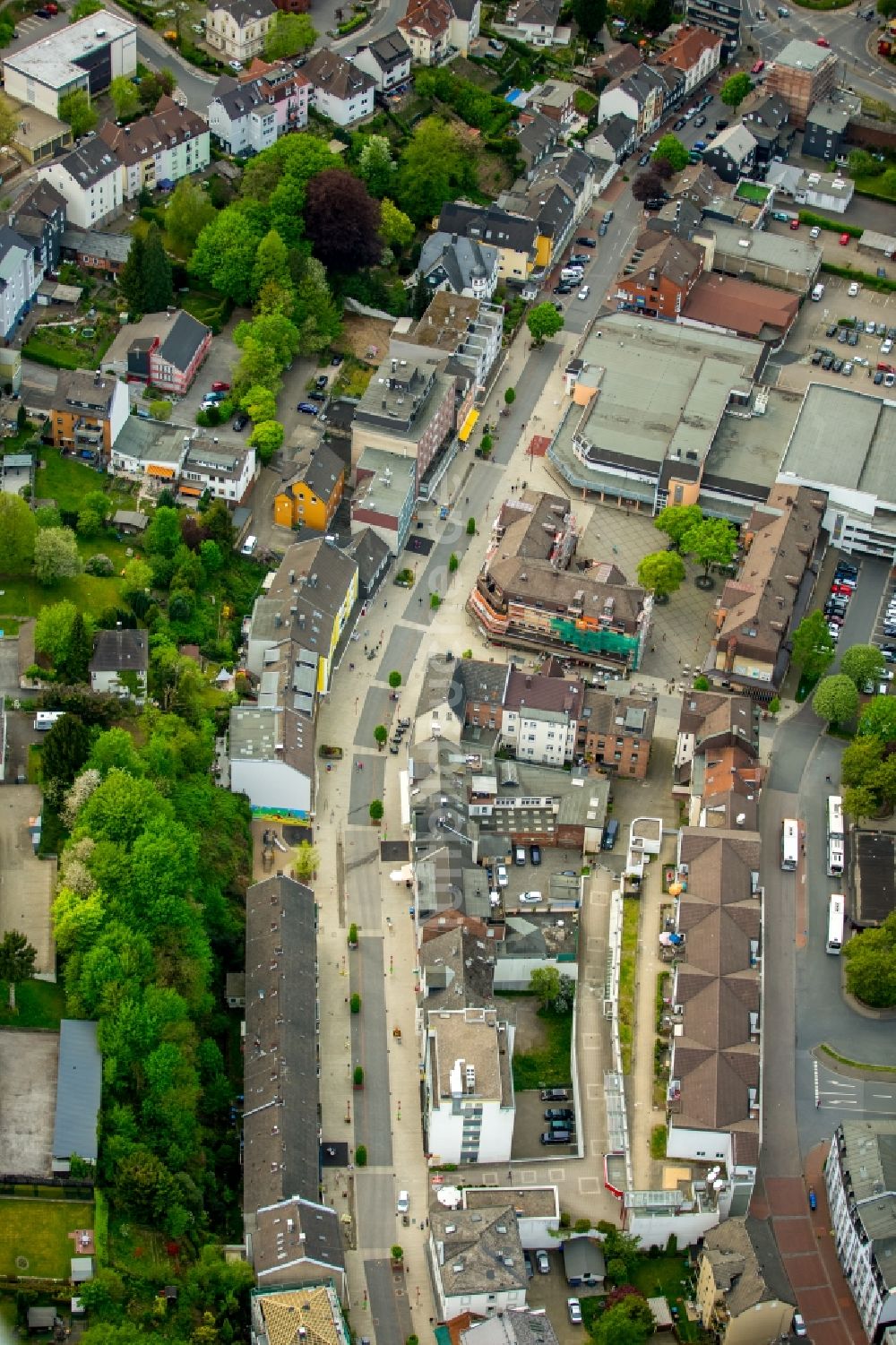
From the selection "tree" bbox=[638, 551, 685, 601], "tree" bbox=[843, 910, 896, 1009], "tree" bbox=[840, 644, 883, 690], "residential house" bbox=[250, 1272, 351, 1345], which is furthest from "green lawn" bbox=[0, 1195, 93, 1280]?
"tree" bbox=[840, 644, 883, 690]

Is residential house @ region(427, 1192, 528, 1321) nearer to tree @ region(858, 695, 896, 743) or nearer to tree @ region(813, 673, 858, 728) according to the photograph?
tree @ region(858, 695, 896, 743)

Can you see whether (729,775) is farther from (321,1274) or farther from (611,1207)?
(321,1274)

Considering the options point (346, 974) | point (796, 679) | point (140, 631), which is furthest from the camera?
point (796, 679)

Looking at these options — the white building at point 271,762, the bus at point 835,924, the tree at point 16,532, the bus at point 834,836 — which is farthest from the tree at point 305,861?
the bus at point 834,836

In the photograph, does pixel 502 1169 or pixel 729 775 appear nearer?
pixel 502 1169

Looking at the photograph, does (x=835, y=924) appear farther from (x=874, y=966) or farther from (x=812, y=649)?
(x=812, y=649)

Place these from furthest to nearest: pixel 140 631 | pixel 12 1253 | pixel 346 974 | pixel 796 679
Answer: pixel 796 679
pixel 140 631
pixel 346 974
pixel 12 1253

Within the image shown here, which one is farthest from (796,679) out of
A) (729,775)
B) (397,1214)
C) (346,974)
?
(397,1214)
